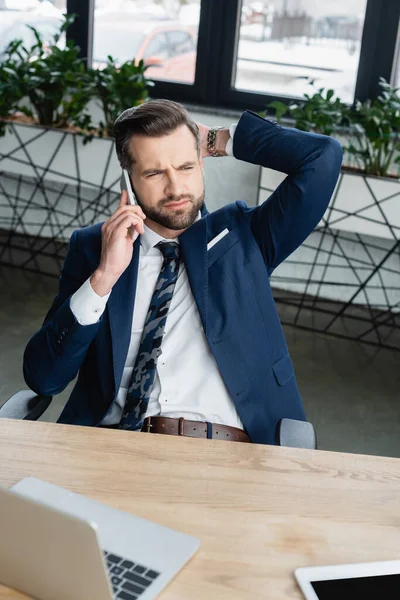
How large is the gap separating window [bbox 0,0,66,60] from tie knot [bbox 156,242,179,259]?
3.50m

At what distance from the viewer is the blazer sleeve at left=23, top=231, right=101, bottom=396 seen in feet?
5.79

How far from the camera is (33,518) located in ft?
3.17

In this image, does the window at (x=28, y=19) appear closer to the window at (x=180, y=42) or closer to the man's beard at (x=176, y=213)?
the window at (x=180, y=42)

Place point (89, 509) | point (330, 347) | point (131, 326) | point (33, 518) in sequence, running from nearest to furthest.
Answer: point (33, 518), point (89, 509), point (131, 326), point (330, 347)

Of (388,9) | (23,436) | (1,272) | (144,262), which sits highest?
(388,9)

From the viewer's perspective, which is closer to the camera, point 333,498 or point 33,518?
point 33,518

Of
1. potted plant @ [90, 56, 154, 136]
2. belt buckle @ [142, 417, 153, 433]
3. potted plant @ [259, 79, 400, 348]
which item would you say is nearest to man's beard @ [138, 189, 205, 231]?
belt buckle @ [142, 417, 153, 433]

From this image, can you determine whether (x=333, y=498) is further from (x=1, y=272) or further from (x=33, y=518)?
(x=1, y=272)

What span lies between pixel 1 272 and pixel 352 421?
2.47 metres

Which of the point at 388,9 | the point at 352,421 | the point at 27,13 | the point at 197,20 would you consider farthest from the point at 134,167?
the point at 27,13

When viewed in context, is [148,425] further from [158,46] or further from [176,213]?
[158,46]

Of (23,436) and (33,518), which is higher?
(33,518)

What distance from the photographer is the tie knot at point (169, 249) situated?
6.30 ft

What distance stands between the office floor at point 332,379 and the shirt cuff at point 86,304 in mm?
1592
